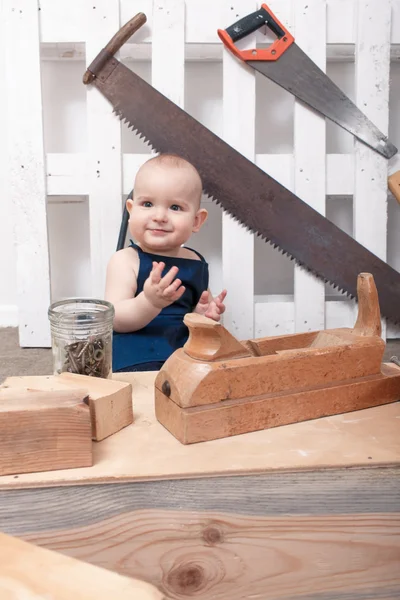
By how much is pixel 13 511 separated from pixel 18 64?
1.81 meters

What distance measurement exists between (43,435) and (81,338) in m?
0.26

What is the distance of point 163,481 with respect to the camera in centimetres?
81

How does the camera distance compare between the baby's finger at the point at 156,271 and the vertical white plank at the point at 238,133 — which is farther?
the vertical white plank at the point at 238,133

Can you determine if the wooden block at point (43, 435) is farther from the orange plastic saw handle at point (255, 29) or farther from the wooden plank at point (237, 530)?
the orange plastic saw handle at point (255, 29)

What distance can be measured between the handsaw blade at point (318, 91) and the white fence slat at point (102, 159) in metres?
0.53

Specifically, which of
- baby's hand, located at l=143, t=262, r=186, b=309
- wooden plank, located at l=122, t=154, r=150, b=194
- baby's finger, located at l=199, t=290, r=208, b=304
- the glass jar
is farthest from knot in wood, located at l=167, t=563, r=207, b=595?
wooden plank, located at l=122, t=154, r=150, b=194

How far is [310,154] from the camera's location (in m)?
2.25

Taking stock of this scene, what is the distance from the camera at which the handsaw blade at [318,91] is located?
2.19 metres

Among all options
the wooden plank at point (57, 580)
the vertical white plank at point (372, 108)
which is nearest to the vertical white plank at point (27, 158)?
the vertical white plank at point (372, 108)

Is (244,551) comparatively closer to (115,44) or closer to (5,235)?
(115,44)

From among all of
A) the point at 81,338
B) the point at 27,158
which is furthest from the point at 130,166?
the point at 81,338

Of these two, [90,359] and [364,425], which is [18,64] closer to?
[90,359]

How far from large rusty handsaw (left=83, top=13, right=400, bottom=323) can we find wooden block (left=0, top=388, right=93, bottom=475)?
1493mm

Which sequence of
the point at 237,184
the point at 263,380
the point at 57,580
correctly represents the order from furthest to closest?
the point at 237,184, the point at 263,380, the point at 57,580
